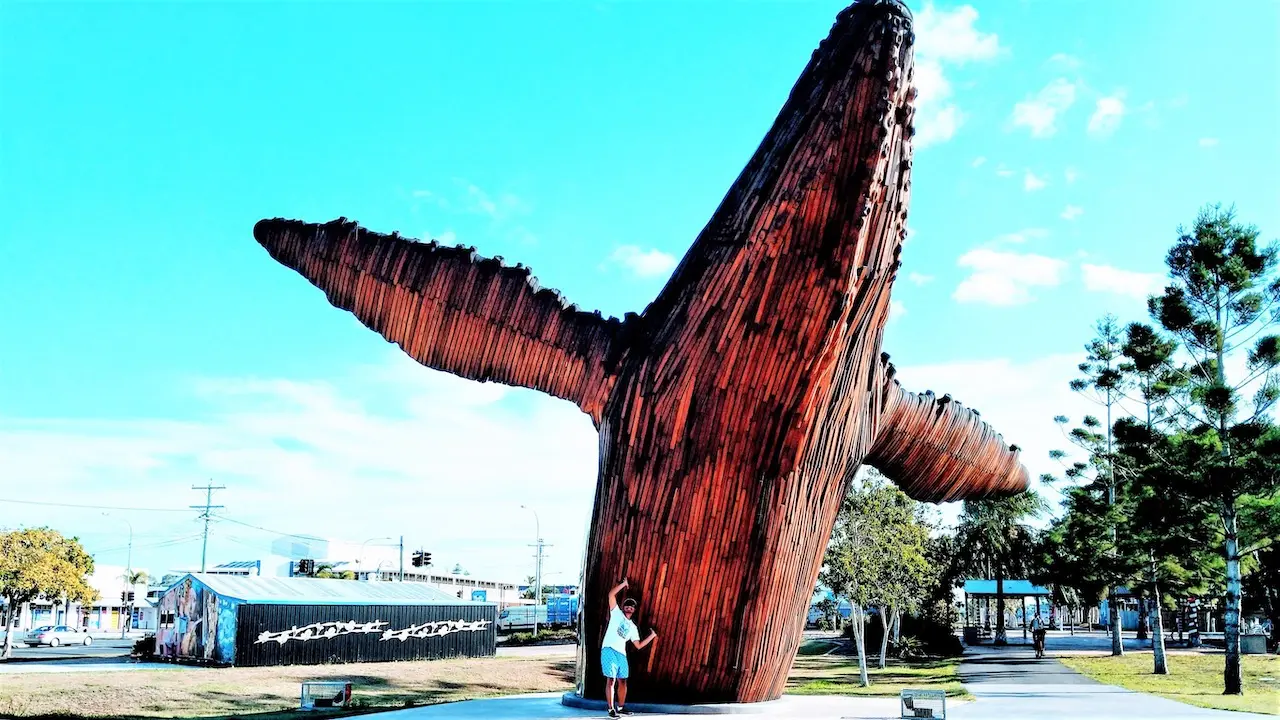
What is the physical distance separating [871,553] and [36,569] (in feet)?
98.1

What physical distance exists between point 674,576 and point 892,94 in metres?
4.77

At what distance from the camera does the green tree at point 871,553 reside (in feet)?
82.0

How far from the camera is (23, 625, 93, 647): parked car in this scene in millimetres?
44062

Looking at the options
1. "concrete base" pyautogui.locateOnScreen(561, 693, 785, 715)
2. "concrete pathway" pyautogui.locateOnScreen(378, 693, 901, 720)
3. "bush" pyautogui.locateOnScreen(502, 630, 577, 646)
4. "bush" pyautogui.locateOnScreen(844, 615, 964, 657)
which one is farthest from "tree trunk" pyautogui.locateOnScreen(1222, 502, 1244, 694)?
"bush" pyautogui.locateOnScreen(502, 630, 577, 646)

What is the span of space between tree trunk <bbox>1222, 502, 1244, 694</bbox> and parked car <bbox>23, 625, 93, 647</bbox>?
45.5m

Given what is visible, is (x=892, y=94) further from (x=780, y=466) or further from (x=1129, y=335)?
(x=1129, y=335)

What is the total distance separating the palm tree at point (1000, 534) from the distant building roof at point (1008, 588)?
1.57 ft

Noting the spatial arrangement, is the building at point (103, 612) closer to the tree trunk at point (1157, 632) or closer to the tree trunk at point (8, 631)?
the tree trunk at point (8, 631)

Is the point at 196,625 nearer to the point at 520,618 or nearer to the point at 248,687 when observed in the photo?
the point at 248,687

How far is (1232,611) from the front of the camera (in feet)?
65.8

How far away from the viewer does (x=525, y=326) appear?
10.1 metres

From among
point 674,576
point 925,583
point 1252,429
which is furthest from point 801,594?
point 925,583

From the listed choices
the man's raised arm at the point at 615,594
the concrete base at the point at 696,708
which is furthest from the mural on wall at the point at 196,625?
the man's raised arm at the point at 615,594

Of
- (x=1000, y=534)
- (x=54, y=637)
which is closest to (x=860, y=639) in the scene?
(x=1000, y=534)
